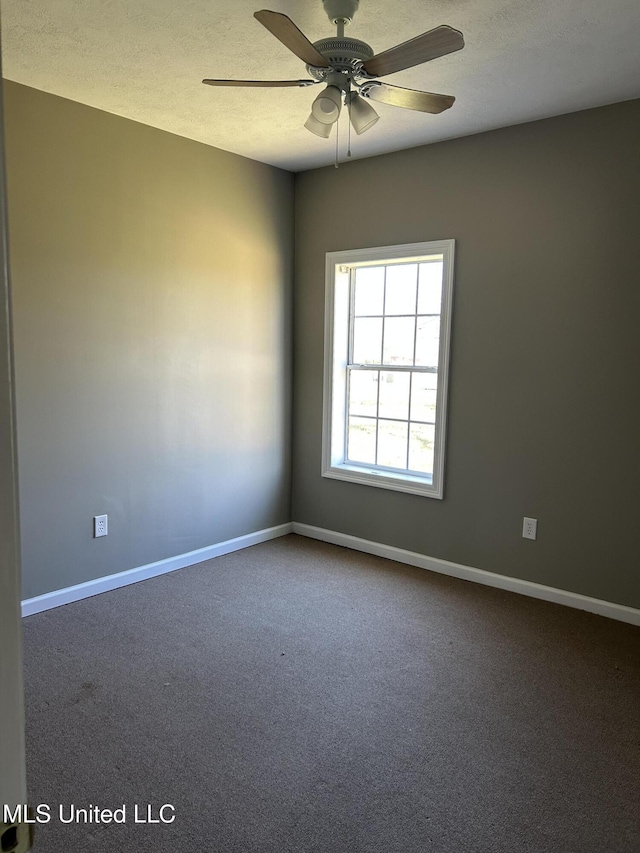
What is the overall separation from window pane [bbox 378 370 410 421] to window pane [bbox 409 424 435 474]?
13 centimetres

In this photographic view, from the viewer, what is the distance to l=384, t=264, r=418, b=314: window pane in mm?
4125

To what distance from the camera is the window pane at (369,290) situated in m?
4.31

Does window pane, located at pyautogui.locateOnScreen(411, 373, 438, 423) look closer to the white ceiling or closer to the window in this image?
the window

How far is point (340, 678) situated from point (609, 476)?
181cm

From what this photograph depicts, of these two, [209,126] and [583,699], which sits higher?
[209,126]

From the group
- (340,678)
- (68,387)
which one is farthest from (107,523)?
(340,678)

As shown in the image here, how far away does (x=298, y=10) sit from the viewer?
2314 mm

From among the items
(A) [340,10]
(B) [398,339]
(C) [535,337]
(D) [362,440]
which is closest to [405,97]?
(A) [340,10]

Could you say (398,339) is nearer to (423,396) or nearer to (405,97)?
(423,396)

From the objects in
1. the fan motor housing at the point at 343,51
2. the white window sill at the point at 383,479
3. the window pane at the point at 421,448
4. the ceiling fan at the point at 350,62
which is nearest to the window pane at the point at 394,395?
the window pane at the point at 421,448

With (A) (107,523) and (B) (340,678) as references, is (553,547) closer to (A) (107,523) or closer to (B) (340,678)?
(B) (340,678)

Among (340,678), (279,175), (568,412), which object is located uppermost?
(279,175)

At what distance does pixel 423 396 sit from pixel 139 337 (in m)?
1.86

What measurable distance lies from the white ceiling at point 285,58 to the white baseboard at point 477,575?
2.65m
